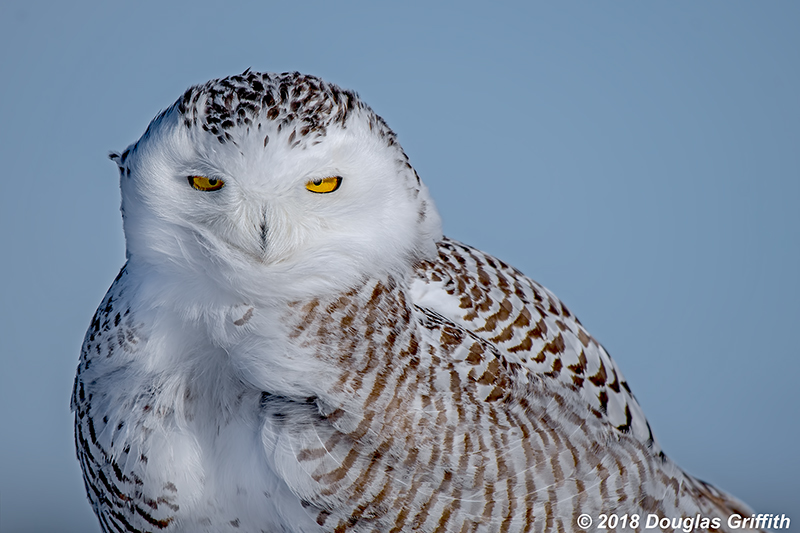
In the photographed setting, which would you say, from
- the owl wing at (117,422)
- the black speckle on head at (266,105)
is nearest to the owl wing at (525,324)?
the black speckle on head at (266,105)

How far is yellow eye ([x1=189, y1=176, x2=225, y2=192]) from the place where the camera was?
1.62 metres

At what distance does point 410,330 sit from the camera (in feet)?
6.06

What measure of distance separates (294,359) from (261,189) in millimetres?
408

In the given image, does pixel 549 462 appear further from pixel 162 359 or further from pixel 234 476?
pixel 162 359

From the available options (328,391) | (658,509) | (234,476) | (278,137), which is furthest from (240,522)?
(658,509)

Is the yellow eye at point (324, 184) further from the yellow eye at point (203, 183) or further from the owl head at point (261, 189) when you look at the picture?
the yellow eye at point (203, 183)

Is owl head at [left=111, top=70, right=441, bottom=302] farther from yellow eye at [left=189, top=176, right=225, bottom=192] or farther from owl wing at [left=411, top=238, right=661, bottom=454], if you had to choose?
owl wing at [left=411, top=238, right=661, bottom=454]

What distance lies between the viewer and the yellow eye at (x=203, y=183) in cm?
162

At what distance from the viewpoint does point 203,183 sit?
164 cm

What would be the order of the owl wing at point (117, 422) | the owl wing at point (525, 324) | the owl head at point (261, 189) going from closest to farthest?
the owl head at point (261, 189) → the owl wing at point (117, 422) → the owl wing at point (525, 324)

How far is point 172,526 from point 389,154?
106cm

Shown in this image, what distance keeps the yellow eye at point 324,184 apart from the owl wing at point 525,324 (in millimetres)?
475

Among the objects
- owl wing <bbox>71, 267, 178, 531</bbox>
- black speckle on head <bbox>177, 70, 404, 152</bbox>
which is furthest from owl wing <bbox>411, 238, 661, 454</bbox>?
owl wing <bbox>71, 267, 178, 531</bbox>

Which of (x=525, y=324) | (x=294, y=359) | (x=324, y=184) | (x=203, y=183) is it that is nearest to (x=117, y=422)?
(x=294, y=359)
